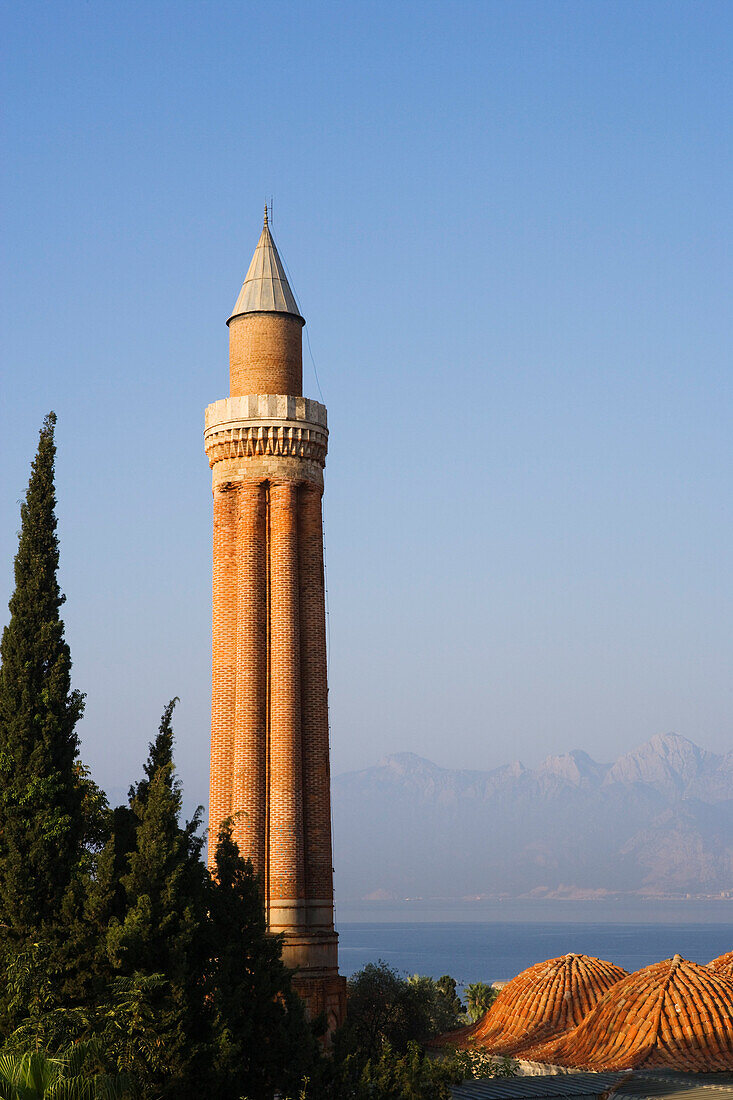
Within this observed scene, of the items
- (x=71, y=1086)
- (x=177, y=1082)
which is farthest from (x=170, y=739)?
(x=71, y=1086)

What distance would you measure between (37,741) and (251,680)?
12364mm

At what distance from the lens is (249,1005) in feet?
64.8

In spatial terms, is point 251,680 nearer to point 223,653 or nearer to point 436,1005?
point 223,653

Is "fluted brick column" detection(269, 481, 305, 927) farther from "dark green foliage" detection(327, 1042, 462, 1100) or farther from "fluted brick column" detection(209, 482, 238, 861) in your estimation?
"dark green foliage" detection(327, 1042, 462, 1100)

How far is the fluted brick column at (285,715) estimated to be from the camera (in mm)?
30953

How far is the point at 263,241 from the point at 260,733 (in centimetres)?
1374

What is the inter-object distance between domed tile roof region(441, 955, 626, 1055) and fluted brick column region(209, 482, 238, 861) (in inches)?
Result: 424

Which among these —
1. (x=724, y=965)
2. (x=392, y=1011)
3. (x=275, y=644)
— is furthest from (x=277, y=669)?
(x=724, y=965)

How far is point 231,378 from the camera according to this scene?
3488cm

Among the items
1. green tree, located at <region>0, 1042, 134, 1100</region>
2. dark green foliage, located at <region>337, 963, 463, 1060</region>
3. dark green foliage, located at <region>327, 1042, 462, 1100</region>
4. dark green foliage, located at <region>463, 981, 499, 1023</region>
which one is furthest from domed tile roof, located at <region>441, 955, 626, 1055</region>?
green tree, located at <region>0, 1042, 134, 1100</region>

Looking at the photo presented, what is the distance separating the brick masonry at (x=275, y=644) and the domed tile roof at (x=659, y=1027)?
657 centimetres

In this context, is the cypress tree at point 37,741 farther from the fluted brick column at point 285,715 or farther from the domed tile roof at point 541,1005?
the domed tile roof at point 541,1005

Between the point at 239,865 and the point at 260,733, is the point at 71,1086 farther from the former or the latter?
the point at 260,733

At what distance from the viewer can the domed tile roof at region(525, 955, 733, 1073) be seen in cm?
3078
